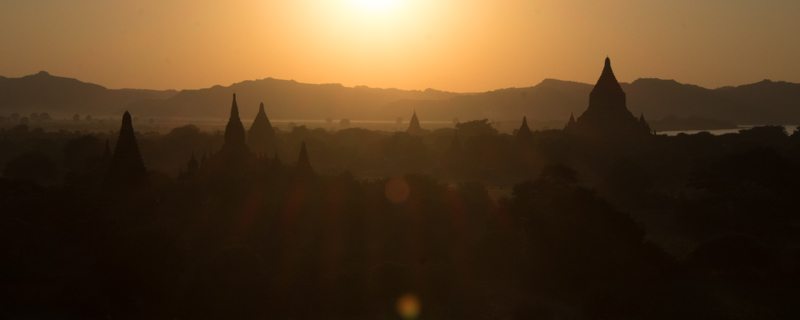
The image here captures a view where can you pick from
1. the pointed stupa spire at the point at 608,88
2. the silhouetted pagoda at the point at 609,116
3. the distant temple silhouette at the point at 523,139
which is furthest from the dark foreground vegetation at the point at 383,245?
the pointed stupa spire at the point at 608,88

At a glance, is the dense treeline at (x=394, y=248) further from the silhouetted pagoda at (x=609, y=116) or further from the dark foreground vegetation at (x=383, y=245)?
the silhouetted pagoda at (x=609, y=116)

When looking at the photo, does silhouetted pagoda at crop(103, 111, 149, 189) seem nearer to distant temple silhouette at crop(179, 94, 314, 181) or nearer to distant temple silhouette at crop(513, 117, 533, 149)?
distant temple silhouette at crop(179, 94, 314, 181)

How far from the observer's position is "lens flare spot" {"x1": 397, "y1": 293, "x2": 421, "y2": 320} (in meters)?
14.9

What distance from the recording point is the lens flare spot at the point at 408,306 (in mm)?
14905

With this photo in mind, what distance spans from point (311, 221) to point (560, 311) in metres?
10.6

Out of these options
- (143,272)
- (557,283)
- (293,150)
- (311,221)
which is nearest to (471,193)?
(311,221)

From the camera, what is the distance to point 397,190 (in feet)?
85.4

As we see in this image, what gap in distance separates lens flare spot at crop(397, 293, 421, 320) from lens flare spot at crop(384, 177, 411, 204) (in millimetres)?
8771

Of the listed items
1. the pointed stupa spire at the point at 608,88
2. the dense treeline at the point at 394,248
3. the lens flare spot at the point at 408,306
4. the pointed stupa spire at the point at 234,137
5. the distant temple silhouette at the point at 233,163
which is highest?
the pointed stupa spire at the point at 608,88

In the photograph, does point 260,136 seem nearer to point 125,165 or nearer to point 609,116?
point 125,165

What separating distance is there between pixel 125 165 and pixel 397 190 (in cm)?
1126

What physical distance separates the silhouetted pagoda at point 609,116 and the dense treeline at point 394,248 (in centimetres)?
2015

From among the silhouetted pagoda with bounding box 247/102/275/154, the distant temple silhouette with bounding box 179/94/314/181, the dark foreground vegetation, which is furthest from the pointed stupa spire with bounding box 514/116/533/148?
the distant temple silhouette with bounding box 179/94/314/181

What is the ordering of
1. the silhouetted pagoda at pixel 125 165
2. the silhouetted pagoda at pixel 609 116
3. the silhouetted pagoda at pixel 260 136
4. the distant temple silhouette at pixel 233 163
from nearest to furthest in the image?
the silhouetted pagoda at pixel 125 165
the distant temple silhouette at pixel 233 163
the silhouetted pagoda at pixel 260 136
the silhouetted pagoda at pixel 609 116
